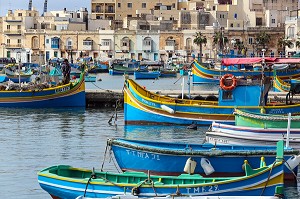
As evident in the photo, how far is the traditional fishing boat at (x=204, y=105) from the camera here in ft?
145

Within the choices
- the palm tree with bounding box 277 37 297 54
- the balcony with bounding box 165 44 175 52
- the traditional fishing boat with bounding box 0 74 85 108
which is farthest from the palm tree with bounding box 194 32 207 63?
the traditional fishing boat with bounding box 0 74 85 108

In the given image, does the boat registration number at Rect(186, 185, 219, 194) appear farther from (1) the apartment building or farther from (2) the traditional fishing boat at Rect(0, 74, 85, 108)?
(1) the apartment building

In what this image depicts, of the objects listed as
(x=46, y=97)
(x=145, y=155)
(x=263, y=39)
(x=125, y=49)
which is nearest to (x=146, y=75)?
(x=263, y=39)

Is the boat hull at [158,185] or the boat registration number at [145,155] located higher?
the boat registration number at [145,155]

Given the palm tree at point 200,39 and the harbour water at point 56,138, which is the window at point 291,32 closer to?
the palm tree at point 200,39

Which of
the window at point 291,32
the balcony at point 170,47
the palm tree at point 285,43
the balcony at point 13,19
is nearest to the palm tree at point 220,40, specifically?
the balcony at point 170,47

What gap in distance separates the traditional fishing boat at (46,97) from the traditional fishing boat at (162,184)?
3376cm

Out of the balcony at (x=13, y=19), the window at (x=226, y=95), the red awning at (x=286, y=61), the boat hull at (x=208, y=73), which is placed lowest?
the boat hull at (x=208, y=73)

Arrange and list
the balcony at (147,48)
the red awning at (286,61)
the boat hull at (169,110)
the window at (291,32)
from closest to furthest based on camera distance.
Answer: the boat hull at (169,110) → the red awning at (286,61) → the window at (291,32) → the balcony at (147,48)

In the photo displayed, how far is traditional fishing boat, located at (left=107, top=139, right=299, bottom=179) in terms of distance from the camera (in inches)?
1116

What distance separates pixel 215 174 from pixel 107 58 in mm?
105259

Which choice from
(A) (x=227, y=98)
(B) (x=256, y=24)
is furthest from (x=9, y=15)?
(A) (x=227, y=98)

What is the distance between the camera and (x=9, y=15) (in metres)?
139

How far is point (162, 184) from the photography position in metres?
24.7
